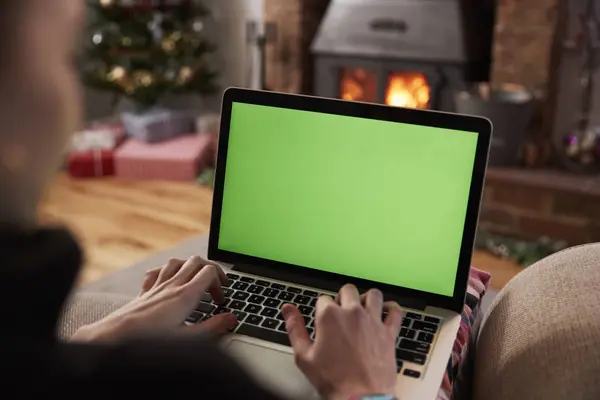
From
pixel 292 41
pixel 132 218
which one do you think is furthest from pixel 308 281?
pixel 292 41

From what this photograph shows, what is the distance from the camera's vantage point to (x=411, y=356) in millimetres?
797

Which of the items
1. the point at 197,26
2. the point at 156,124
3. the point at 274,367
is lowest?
the point at 156,124

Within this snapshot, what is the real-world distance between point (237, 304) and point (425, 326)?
243 mm

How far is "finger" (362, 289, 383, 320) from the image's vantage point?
75cm

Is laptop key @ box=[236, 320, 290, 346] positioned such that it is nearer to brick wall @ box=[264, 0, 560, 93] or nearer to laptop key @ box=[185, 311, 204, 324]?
laptop key @ box=[185, 311, 204, 324]

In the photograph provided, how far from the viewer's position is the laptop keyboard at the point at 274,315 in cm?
81

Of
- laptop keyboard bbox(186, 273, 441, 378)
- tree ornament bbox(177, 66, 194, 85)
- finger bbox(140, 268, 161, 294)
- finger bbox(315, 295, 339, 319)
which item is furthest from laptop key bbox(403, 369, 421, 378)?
tree ornament bbox(177, 66, 194, 85)

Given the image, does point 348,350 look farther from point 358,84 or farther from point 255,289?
point 358,84

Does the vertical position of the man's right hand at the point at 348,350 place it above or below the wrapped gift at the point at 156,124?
above

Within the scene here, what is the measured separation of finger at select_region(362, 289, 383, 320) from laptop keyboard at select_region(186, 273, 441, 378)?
0.24 feet

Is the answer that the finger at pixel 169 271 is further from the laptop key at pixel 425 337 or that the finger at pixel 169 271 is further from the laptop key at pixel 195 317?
the laptop key at pixel 425 337

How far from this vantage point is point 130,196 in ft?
10.0

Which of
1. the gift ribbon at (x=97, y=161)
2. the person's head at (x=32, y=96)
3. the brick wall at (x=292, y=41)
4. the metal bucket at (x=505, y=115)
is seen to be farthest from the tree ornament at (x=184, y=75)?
the person's head at (x=32, y=96)

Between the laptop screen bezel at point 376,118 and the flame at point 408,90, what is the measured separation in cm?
209
